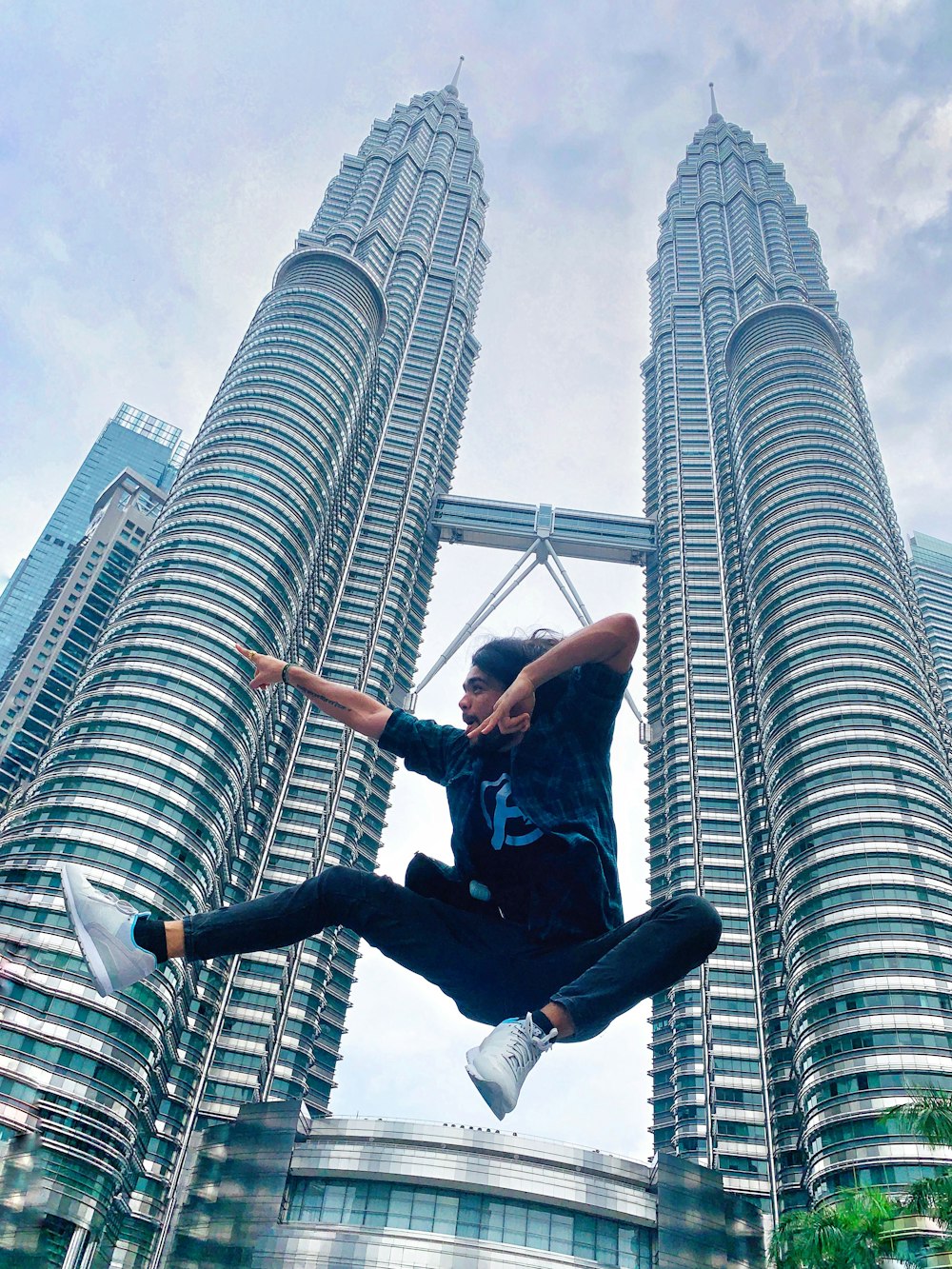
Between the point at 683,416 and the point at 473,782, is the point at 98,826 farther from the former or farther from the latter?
the point at 683,416

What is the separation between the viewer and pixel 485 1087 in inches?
190

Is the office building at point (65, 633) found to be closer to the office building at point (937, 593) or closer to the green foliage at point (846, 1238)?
the green foliage at point (846, 1238)

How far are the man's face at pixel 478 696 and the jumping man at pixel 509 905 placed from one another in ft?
0.90

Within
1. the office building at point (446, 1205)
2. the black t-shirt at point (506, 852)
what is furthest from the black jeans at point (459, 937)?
the office building at point (446, 1205)

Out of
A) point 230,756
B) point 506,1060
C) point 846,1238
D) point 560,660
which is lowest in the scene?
point 506,1060

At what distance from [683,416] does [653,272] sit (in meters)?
45.9

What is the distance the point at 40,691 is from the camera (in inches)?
4124

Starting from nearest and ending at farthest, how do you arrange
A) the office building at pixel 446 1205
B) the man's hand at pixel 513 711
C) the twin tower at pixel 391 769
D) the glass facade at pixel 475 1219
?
the man's hand at pixel 513 711
the office building at pixel 446 1205
the glass facade at pixel 475 1219
the twin tower at pixel 391 769

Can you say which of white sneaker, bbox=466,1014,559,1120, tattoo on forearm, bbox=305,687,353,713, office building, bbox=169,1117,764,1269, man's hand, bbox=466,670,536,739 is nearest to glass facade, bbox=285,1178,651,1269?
office building, bbox=169,1117,764,1269

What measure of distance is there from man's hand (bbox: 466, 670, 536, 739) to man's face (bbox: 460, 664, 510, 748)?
2.07ft

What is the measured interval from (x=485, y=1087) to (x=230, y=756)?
7327cm

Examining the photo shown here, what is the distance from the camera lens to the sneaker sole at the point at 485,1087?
189 inches

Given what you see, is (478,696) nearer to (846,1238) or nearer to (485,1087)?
(485,1087)

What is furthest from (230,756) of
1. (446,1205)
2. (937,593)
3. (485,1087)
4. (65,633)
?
(937,593)
